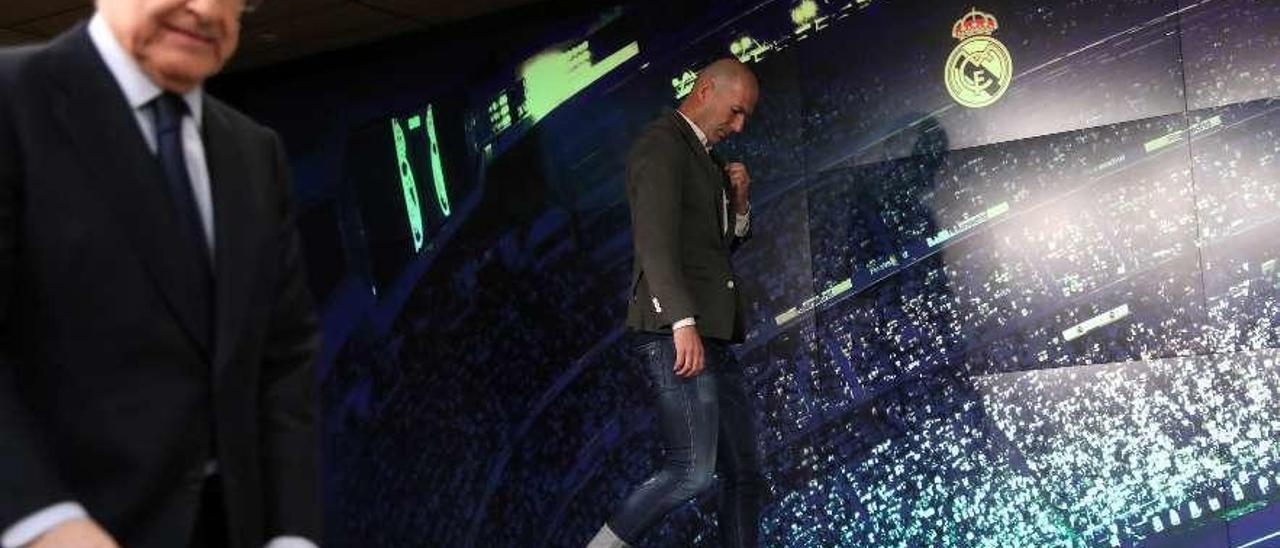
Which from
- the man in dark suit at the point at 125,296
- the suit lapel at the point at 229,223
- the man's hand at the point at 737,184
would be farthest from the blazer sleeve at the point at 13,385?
the man's hand at the point at 737,184

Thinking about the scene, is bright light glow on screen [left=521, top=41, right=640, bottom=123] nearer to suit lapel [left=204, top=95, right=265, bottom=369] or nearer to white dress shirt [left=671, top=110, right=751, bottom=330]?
white dress shirt [left=671, top=110, right=751, bottom=330]

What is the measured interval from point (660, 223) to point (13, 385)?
6.14 feet

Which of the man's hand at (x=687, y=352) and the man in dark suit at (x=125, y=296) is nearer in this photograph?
the man in dark suit at (x=125, y=296)

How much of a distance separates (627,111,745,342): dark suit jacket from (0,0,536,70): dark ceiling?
5.35 feet

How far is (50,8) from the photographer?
4078mm

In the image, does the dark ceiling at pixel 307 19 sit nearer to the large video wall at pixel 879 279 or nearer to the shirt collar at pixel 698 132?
the large video wall at pixel 879 279

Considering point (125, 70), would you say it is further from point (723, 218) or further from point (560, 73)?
point (560, 73)

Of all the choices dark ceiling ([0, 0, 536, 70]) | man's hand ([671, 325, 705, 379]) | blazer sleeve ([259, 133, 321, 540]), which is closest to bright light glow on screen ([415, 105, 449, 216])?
dark ceiling ([0, 0, 536, 70])

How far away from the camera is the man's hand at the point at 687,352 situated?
2.64 m

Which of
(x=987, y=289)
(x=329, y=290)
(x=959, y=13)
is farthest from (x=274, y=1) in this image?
(x=987, y=289)

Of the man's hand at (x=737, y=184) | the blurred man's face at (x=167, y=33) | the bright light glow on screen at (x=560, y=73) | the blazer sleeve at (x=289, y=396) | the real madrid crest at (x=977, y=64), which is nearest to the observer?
the blurred man's face at (x=167, y=33)

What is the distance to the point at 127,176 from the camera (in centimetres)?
98

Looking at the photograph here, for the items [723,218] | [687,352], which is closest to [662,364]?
[687,352]

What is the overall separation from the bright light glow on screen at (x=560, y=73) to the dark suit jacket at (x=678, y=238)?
1252mm
